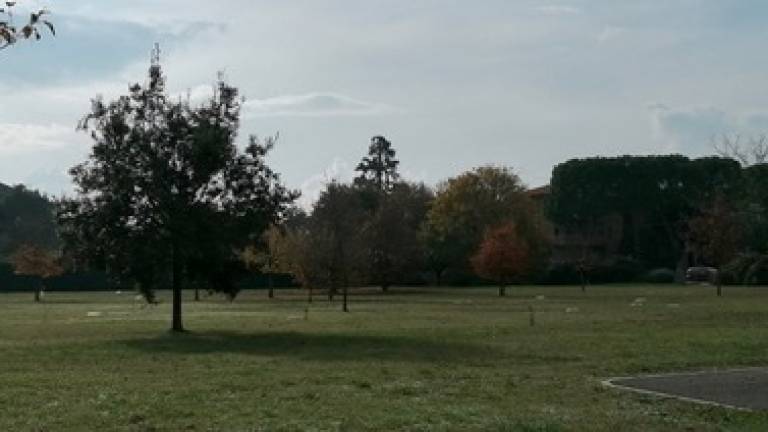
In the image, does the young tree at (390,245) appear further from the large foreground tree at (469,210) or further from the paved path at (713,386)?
the paved path at (713,386)

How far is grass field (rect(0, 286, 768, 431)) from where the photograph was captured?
14023 mm

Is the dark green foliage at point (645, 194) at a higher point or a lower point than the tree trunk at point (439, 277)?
higher

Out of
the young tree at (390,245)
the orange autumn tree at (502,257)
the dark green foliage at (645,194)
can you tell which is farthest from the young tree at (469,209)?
the dark green foliage at (645,194)

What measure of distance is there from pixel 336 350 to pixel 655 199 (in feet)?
324

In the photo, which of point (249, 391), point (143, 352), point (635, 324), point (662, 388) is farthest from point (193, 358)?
point (635, 324)

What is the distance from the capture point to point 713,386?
18.1 m

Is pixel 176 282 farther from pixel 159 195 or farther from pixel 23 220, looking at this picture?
pixel 23 220

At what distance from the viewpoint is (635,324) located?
39031mm

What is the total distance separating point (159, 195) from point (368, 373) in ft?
59.2

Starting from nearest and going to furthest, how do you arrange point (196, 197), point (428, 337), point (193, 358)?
point (193, 358)
point (428, 337)
point (196, 197)

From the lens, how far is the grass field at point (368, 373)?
14.0 m

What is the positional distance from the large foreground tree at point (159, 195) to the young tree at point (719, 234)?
46.8 metres

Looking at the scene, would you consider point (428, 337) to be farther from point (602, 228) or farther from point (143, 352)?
point (602, 228)

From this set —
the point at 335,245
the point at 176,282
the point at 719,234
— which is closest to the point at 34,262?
the point at 335,245
